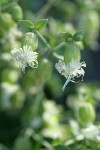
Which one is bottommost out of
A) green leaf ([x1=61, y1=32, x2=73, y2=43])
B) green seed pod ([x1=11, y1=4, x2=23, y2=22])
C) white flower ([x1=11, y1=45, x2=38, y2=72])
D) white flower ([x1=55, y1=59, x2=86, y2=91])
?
white flower ([x1=55, y1=59, x2=86, y2=91])

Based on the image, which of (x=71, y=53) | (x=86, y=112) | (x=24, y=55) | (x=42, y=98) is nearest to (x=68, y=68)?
(x=71, y=53)

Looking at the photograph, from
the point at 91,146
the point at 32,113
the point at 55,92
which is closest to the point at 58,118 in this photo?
the point at 32,113

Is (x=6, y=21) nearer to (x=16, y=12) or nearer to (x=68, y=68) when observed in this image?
(x=16, y=12)

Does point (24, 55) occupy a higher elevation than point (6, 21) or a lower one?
lower

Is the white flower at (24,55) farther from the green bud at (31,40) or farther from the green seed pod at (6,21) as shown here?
the green seed pod at (6,21)

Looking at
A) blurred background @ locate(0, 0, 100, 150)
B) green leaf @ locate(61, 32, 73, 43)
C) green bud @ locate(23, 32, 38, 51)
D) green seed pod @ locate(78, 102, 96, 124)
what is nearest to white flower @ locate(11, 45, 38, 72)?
green bud @ locate(23, 32, 38, 51)

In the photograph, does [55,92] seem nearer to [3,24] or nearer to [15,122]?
[15,122]

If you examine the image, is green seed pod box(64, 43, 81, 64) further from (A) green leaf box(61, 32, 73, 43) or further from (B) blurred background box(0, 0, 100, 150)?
(B) blurred background box(0, 0, 100, 150)

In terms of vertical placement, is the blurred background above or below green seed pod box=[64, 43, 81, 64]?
above
